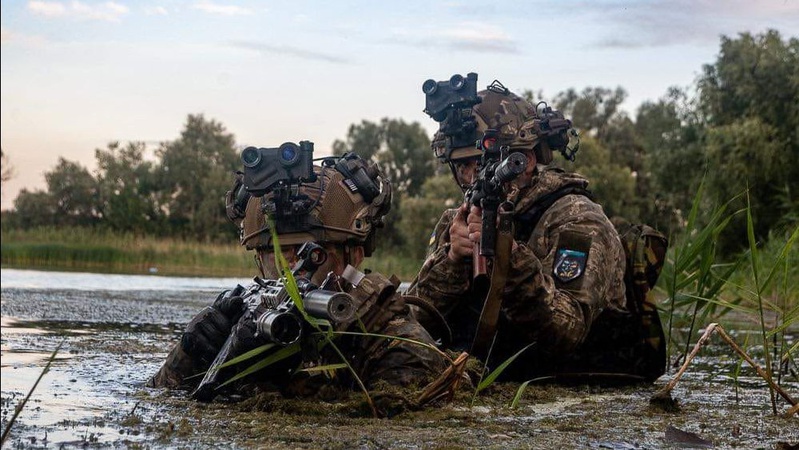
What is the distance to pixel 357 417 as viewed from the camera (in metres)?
4.25

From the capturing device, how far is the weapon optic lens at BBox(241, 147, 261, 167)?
4.93 metres

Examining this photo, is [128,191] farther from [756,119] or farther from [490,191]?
[490,191]

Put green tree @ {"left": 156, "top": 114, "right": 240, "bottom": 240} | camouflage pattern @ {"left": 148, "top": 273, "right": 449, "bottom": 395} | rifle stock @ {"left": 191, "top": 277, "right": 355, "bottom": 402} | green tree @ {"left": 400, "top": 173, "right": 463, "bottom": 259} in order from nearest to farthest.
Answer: rifle stock @ {"left": 191, "top": 277, "right": 355, "bottom": 402}, camouflage pattern @ {"left": 148, "top": 273, "right": 449, "bottom": 395}, green tree @ {"left": 400, "top": 173, "right": 463, "bottom": 259}, green tree @ {"left": 156, "top": 114, "right": 240, "bottom": 240}

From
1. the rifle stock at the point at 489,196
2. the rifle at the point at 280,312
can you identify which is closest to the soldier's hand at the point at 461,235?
the rifle stock at the point at 489,196

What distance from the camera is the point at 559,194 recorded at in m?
5.57

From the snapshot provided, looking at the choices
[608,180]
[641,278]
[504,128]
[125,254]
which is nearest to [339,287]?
[504,128]

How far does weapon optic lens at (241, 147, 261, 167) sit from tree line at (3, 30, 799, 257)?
12668mm

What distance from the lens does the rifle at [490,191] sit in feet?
14.5

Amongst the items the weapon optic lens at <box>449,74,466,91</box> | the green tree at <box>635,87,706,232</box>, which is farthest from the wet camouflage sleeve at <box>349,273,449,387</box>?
the green tree at <box>635,87,706,232</box>

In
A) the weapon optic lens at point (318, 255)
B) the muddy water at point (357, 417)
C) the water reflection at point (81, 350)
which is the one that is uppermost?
the weapon optic lens at point (318, 255)

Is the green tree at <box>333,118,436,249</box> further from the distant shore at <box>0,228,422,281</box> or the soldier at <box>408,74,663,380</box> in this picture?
the soldier at <box>408,74,663,380</box>

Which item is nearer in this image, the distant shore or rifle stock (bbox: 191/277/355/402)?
rifle stock (bbox: 191/277/355/402)

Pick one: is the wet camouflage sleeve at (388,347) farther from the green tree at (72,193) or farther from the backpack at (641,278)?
the green tree at (72,193)

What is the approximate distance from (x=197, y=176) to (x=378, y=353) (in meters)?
63.3
